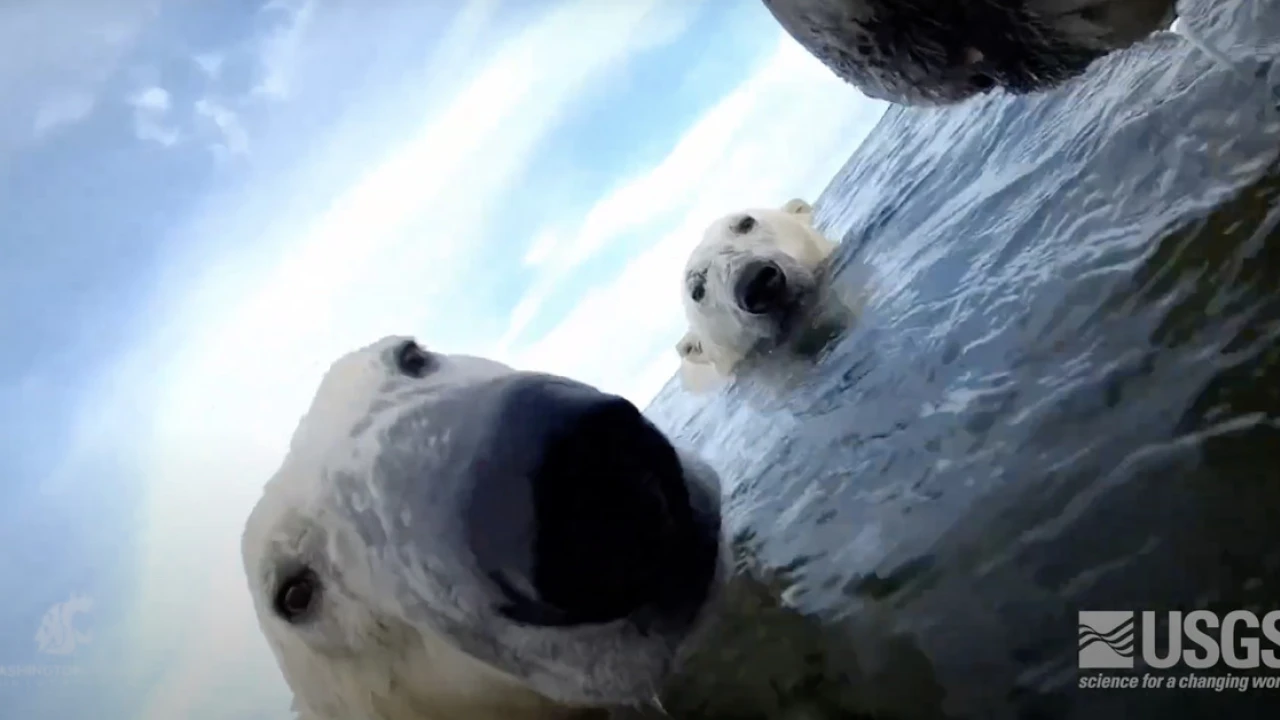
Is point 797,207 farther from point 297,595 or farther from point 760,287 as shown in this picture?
point 297,595

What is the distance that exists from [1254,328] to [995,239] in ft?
2.53

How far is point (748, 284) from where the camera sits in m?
2.29

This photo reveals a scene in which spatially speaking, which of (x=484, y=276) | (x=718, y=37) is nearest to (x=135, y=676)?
(x=484, y=276)

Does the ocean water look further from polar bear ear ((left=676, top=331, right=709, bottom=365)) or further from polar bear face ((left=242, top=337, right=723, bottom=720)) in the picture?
polar bear ear ((left=676, top=331, right=709, bottom=365))

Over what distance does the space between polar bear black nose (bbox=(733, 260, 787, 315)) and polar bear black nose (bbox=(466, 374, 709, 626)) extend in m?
1.21

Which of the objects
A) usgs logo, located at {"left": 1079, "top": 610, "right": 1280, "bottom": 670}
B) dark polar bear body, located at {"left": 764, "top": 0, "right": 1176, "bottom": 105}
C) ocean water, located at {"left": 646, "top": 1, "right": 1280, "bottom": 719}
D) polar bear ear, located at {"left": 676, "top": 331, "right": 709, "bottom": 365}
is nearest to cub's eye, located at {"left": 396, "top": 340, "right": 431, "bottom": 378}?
ocean water, located at {"left": 646, "top": 1, "right": 1280, "bottom": 719}

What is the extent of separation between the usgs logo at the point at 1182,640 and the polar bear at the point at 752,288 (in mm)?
1351

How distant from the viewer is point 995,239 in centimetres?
162

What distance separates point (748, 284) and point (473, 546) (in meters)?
1.37

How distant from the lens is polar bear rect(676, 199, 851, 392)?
2.29m

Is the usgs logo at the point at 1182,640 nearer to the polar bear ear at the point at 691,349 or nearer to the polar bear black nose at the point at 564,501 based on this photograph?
the polar bear black nose at the point at 564,501

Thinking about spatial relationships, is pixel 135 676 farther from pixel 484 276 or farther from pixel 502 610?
pixel 484 276

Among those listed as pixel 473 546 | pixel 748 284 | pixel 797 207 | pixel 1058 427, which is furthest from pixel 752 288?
pixel 473 546

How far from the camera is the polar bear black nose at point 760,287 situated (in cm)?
229
